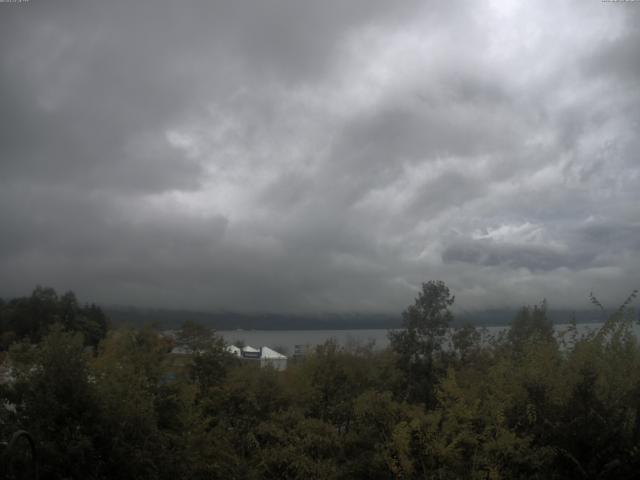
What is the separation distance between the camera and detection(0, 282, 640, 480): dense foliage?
1234 centimetres

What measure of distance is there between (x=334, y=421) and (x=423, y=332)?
9902mm

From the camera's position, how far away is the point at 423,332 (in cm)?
2858

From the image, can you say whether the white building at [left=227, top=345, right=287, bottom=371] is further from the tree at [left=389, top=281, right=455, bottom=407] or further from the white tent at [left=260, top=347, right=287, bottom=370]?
the tree at [left=389, top=281, right=455, bottom=407]

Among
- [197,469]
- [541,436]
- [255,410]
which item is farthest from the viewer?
[255,410]

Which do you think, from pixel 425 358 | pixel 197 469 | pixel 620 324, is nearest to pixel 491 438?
pixel 620 324

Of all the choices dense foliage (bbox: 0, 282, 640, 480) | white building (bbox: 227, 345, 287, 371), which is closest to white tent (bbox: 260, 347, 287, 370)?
white building (bbox: 227, 345, 287, 371)

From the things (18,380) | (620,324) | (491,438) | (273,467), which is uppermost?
(620,324)

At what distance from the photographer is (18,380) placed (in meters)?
13.3

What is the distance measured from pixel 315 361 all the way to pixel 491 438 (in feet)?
33.8

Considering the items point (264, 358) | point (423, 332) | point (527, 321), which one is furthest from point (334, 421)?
point (527, 321)

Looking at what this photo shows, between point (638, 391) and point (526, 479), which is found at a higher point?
point (638, 391)

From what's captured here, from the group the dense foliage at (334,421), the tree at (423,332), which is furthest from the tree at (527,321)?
the dense foliage at (334,421)

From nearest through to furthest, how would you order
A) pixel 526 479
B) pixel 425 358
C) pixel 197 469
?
pixel 526 479 → pixel 197 469 → pixel 425 358

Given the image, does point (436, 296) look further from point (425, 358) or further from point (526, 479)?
point (526, 479)
